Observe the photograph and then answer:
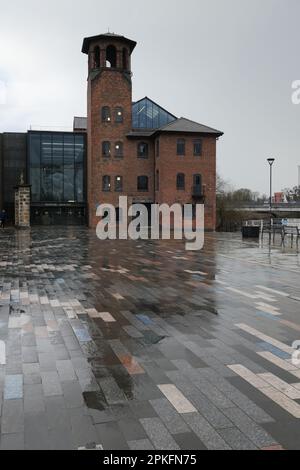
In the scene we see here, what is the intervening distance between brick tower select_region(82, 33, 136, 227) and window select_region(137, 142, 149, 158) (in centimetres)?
137

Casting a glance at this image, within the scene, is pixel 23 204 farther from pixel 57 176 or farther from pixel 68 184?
pixel 68 184

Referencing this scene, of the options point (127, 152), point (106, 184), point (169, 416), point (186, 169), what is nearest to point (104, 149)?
point (127, 152)

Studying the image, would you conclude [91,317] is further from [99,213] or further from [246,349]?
[99,213]

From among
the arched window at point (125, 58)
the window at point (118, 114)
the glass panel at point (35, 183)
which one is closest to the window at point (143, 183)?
the window at point (118, 114)

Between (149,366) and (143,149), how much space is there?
45335 millimetres

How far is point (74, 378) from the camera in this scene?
507cm

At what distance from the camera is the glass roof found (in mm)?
54781

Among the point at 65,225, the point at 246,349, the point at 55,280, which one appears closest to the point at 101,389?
the point at 246,349

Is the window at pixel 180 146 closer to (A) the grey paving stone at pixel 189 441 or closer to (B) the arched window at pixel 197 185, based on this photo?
(B) the arched window at pixel 197 185

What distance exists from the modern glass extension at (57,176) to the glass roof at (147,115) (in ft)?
21.9

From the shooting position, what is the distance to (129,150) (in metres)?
48.9

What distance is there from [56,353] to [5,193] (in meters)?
50.8

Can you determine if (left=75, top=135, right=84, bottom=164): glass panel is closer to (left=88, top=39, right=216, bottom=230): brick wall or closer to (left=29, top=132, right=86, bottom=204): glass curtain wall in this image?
(left=29, top=132, right=86, bottom=204): glass curtain wall
